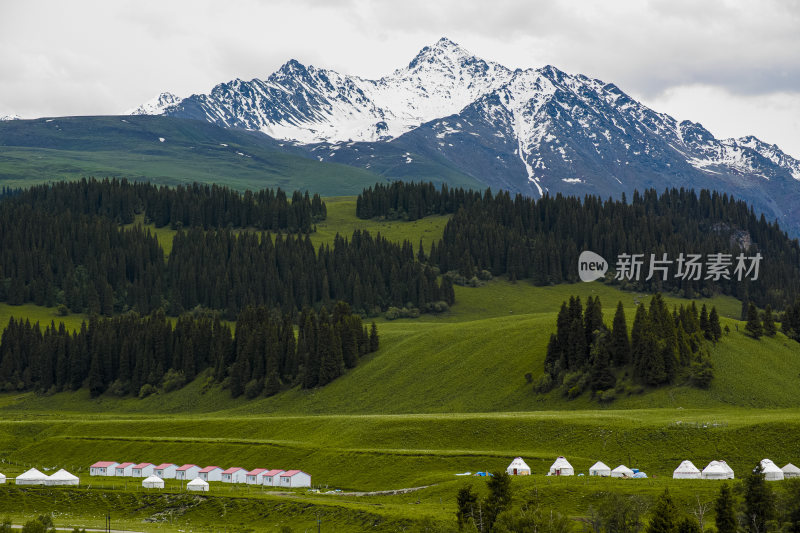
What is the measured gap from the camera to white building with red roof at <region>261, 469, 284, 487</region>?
110050 mm

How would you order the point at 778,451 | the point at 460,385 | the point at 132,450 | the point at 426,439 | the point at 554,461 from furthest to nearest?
the point at 460,385
the point at 132,450
the point at 426,439
the point at 554,461
the point at 778,451

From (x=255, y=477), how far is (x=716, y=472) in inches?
2114

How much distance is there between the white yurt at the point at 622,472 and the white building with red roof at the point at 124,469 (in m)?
62.4

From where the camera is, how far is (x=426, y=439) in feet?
395

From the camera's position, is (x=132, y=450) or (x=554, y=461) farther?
(x=132, y=450)

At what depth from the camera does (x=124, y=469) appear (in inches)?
4791

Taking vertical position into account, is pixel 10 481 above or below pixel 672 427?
below

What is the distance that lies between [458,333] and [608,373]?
49483mm

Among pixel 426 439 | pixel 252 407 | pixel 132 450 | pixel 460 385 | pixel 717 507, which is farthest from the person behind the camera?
pixel 252 407

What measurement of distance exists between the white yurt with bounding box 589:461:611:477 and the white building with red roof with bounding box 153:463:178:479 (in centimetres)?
5331

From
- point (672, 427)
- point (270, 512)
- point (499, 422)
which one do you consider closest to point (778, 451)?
point (672, 427)

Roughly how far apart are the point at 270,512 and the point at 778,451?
52648 mm

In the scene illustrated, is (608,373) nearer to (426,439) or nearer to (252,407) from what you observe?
(426,439)

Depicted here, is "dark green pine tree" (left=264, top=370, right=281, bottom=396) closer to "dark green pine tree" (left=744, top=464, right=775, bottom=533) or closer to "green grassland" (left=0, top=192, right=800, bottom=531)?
"green grassland" (left=0, top=192, right=800, bottom=531)
